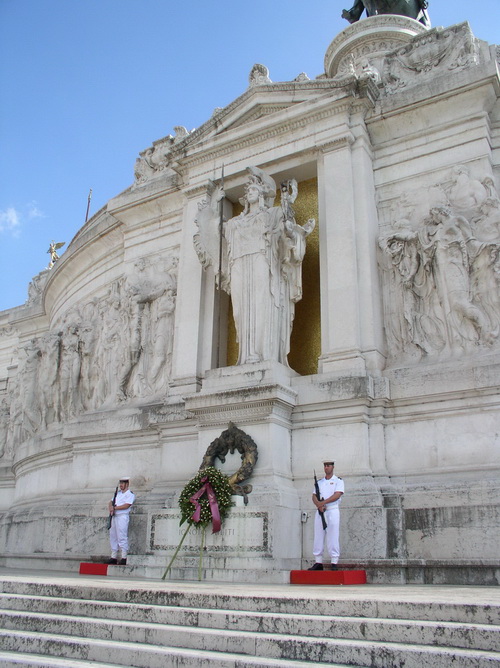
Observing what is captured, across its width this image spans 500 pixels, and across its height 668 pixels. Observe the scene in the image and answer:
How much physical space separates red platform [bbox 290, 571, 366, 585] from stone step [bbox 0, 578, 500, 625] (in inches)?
104

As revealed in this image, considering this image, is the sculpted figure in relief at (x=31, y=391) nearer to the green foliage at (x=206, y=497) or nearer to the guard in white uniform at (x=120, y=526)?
the guard in white uniform at (x=120, y=526)

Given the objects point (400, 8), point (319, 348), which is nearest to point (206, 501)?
point (319, 348)

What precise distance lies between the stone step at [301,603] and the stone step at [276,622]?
0.15 m

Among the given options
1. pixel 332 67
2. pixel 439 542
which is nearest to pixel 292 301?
pixel 439 542

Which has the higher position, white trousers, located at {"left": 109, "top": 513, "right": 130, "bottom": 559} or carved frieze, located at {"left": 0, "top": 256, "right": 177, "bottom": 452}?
carved frieze, located at {"left": 0, "top": 256, "right": 177, "bottom": 452}

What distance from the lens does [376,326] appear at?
12.9 m

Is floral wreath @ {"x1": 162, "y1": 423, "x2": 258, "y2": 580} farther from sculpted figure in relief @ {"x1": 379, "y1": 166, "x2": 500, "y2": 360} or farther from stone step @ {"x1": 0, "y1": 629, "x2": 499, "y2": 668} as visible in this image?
stone step @ {"x1": 0, "y1": 629, "x2": 499, "y2": 668}

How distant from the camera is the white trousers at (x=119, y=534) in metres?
12.7

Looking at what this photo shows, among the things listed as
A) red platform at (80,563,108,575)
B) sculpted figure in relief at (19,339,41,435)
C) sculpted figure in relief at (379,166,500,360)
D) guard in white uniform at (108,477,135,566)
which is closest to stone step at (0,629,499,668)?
red platform at (80,563,108,575)

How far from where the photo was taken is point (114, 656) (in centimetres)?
604

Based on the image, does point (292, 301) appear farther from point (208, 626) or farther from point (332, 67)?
point (332, 67)

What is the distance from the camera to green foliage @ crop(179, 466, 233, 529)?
11.0 metres

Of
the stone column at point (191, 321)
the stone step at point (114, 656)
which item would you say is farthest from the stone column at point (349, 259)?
the stone step at point (114, 656)

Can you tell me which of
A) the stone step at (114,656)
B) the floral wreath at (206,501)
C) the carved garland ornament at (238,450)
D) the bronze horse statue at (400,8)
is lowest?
the stone step at (114,656)
